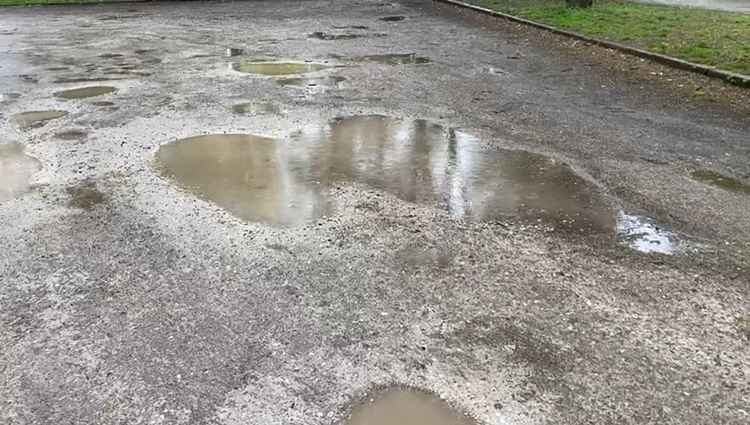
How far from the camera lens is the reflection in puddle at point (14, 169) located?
558 centimetres

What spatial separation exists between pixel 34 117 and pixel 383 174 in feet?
16.1

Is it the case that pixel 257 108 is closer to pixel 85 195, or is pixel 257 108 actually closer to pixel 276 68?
pixel 276 68

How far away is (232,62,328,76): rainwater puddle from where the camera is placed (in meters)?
10.7

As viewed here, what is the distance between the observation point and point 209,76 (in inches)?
410

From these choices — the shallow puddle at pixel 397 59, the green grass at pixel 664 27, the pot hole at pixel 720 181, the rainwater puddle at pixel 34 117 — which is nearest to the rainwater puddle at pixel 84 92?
the rainwater puddle at pixel 34 117

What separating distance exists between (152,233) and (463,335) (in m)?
2.56

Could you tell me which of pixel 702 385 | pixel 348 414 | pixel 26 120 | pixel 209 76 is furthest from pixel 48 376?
pixel 209 76

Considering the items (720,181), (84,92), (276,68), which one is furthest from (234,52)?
(720,181)

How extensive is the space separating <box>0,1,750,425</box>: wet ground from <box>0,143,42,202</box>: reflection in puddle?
4 cm

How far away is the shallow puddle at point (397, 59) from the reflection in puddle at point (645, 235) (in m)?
7.25

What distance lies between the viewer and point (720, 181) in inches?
221

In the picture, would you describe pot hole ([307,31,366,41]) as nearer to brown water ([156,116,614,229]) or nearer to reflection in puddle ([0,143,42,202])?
brown water ([156,116,614,229])

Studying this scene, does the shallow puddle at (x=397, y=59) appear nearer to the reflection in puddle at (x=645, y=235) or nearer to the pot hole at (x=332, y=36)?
the pot hole at (x=332, y=36)

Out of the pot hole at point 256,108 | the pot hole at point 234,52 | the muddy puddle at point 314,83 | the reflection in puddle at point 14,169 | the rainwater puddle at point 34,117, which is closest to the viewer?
the reflection in puddle at point 14,169
